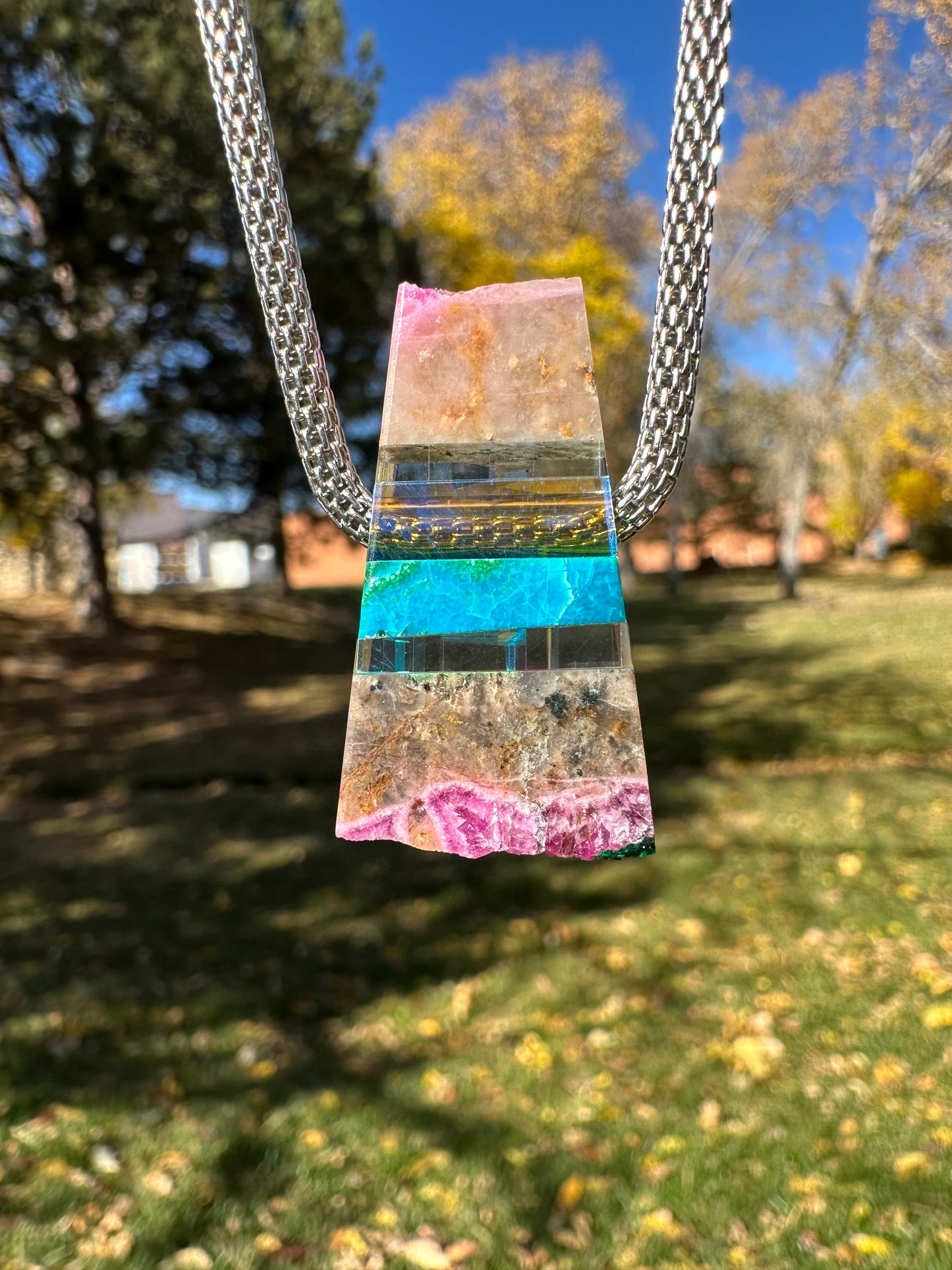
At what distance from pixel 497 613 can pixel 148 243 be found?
452 inches

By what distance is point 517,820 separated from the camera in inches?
43.2

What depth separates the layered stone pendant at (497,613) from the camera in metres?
1.10

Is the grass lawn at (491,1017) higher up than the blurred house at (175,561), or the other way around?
the blurred house at (175,561)

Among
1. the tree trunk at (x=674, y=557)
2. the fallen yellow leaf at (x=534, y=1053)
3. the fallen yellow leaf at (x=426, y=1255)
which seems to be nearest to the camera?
the fallen yellow leaf at (x=426, y=1255)

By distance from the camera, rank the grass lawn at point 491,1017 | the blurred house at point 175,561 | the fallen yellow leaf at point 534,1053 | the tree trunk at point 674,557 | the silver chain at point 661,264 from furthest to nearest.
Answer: the blurred house at point 175,561 < the tree trunk at point 674,557 < the fallen yellow leaf at point 534,1053 < the grass lawn at point 491,1017 < the silver chain at point 661,264

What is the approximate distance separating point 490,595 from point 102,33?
12163mm

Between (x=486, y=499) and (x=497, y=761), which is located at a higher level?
(x=486, y=499)

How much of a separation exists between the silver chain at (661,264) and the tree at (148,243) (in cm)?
1005

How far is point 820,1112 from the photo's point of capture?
3.91 m

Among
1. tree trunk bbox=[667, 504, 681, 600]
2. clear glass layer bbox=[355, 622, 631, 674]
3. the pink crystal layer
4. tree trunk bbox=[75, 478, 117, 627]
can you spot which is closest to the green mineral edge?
the pink crystal layer

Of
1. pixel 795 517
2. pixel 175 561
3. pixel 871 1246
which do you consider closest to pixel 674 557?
pixel 795 517

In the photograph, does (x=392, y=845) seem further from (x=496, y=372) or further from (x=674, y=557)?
(x=674, y=557)

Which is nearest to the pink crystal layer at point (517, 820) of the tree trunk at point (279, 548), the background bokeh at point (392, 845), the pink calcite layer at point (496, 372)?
the pink calcite layer at point (496, 372)

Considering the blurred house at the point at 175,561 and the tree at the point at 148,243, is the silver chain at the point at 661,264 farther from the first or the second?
the blurred house at the point at 175,561
